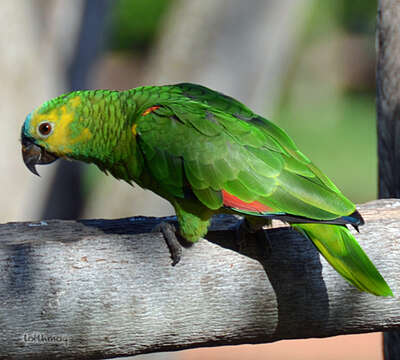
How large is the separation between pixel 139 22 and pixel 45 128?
1658 centimetres

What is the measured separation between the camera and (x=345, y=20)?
78.6 feet

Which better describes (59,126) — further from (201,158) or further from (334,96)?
(334,96)

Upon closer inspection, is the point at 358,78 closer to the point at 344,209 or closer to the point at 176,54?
the point at 176,54

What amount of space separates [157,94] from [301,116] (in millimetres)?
17677

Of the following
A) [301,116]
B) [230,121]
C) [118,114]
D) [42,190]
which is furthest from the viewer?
[301,116]

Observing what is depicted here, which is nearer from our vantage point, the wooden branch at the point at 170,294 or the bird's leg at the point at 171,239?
the wooden branch at the point at 170,294

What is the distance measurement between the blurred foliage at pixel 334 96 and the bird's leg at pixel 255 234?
9.18 metres

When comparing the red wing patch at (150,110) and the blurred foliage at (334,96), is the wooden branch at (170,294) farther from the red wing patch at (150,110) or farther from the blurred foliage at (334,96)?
the blurred foliage at (334,96)

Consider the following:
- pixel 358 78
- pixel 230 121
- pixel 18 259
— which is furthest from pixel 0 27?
pixel 358 78

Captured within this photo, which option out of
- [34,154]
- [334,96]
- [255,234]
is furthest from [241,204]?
[334,96]

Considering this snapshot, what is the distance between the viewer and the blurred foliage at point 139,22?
57.1 ft

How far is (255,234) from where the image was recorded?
2059 millimetres

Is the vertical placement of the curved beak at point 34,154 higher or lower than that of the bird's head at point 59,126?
lower

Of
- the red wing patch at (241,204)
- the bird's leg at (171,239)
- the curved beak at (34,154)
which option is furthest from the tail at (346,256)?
the curved beak at (34,154)
